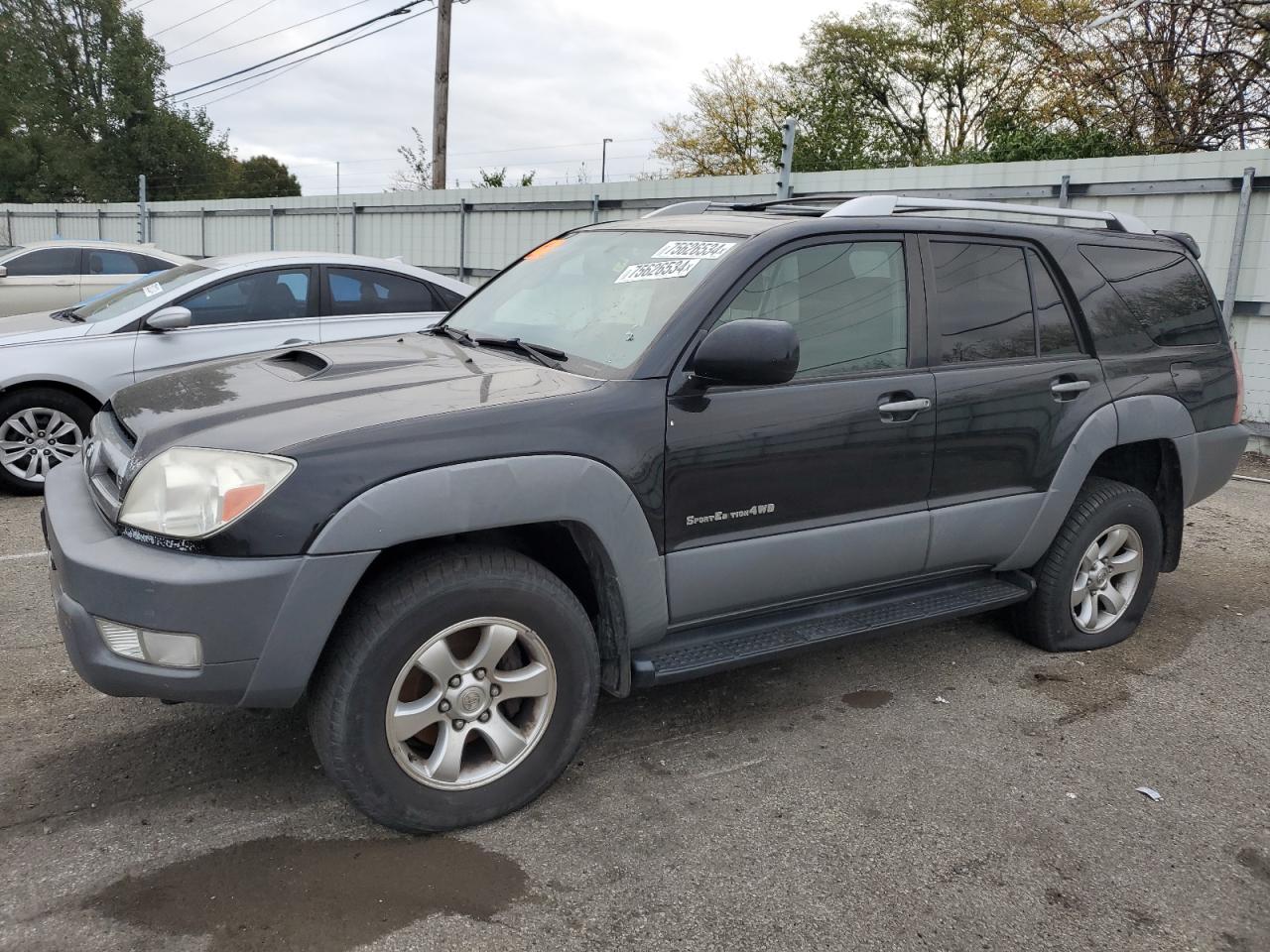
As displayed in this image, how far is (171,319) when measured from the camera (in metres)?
6.41

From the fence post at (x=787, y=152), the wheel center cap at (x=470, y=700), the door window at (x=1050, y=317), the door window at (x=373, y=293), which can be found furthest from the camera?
the fence post at (x=787, y=152)

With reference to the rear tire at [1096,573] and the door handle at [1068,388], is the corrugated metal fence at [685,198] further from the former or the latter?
the door handle at [1068,388]

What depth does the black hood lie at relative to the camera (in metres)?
2.71

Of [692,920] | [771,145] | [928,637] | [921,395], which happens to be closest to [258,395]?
[692,920]

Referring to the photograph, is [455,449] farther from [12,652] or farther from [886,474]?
[12,652]

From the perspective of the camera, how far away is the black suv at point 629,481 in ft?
8.47

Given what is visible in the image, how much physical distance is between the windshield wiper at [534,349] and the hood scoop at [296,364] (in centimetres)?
58

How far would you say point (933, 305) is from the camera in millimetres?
3758

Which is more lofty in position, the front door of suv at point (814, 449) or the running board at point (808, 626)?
the front door of suv at point (814, 449)

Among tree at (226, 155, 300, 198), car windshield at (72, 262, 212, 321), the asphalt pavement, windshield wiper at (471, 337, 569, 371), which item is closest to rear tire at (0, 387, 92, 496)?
car windshield at (72, 262, 212, 321)

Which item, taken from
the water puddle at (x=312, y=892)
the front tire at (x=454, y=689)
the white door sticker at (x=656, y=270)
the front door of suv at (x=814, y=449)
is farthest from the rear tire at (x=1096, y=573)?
the water puddle at (x=312, y=892)

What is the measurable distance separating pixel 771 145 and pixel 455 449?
3812 centimetres

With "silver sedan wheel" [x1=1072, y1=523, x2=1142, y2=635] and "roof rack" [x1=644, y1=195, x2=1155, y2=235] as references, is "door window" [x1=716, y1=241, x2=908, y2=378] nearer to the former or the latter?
"roof rack" [x1=644, y1=195, x2=1155, y2=235]

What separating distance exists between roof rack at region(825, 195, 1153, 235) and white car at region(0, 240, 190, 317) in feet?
31.6
